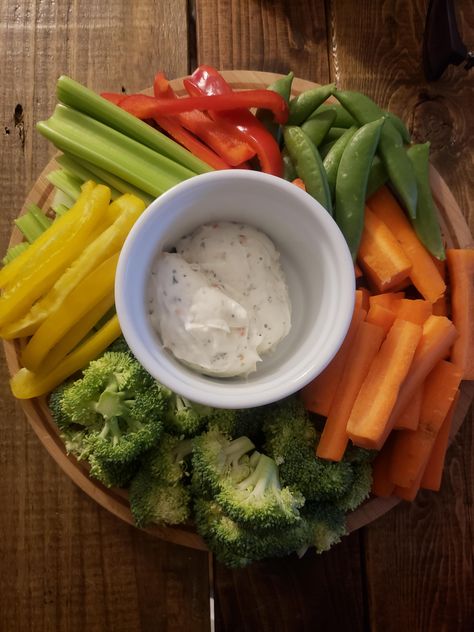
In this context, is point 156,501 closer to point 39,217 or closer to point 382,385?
point 382,385

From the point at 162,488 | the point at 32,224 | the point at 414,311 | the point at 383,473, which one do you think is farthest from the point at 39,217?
the point at 383,473

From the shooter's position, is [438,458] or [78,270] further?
[438,458]

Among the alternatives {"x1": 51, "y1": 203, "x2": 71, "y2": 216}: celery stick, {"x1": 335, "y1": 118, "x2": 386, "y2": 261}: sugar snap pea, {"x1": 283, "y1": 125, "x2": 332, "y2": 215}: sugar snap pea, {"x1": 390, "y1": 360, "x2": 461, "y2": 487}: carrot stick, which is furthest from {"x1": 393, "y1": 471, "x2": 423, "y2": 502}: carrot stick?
{"x1": 51, "y1": 203, "x2": 71, "y2": 216}: celery stick

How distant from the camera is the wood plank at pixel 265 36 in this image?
174 cm

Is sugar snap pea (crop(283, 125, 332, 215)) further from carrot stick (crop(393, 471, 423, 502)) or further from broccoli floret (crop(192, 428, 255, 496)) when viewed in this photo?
carrot stick (crop(393, 471, 423, 502))

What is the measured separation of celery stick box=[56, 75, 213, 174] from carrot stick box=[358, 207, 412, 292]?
444 millimetres

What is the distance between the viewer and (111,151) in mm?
1453

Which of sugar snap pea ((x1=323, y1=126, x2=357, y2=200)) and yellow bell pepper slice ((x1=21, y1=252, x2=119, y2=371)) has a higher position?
sugar snap pea ((x1=323, y1=126, x2=357, y2=200))

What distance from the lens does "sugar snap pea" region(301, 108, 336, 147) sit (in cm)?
154

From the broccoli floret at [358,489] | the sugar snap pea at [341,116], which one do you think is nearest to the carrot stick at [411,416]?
the broccoli floret at [358,489]

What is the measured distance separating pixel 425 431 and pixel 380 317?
31 centimetres

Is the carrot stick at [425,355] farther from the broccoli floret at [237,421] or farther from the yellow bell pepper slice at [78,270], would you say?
the yellow bell pepper slice at [78,270]

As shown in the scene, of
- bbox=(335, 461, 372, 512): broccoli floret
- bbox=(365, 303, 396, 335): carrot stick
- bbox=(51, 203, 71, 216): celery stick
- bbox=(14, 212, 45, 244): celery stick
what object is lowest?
bbox=(335, 461, 372, 512): broccoli floret

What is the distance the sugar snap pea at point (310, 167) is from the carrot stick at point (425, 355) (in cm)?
39
